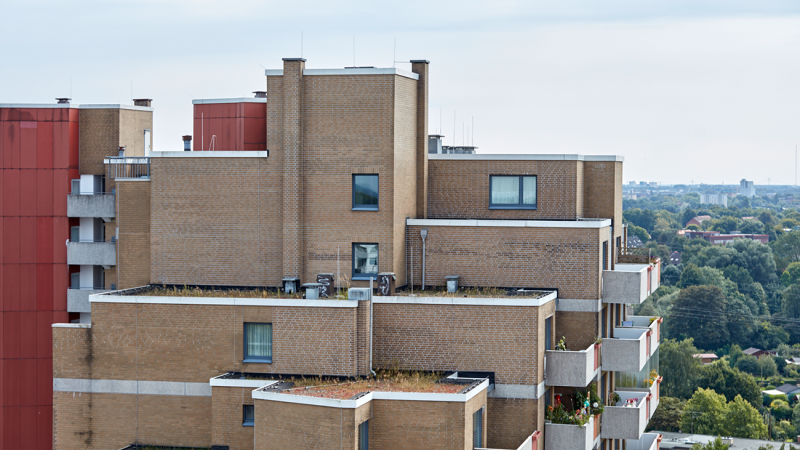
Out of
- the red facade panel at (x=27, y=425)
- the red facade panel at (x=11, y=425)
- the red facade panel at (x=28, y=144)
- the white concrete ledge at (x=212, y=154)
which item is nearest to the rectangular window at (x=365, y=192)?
the white concrete ledge at (x=212, y=154)

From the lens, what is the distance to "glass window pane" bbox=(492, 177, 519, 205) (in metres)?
49.5

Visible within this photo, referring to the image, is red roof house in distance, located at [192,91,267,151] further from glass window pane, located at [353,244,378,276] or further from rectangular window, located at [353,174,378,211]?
glass window pane, located at [353,244,378,276]

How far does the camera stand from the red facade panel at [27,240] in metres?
57.6

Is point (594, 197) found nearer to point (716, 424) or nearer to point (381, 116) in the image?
point (381, 116)

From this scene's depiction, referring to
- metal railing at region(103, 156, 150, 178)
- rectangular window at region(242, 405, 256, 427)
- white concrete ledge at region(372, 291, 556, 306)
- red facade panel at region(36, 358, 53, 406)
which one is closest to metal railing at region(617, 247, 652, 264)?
white concrete ledge at region(372, 291, 556, 306)

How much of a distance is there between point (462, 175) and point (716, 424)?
303 ft

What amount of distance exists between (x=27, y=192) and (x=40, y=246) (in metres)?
3.10

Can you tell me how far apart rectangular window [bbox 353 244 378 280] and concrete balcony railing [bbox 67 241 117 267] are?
18290 mm

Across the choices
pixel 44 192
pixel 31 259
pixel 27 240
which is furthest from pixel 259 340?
pixel 44 192

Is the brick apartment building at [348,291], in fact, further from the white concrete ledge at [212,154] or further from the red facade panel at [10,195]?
the red facade panel at [10,195]

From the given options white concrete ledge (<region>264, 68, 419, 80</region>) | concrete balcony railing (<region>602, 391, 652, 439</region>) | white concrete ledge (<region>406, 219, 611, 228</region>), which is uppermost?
white concrete ledge (<region>264, 68, 419, 80</region>)

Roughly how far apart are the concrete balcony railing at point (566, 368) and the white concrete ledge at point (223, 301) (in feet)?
29.6

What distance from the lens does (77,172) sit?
58719mm

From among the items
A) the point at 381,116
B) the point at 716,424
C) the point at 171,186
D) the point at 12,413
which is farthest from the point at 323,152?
the point at 716,424
